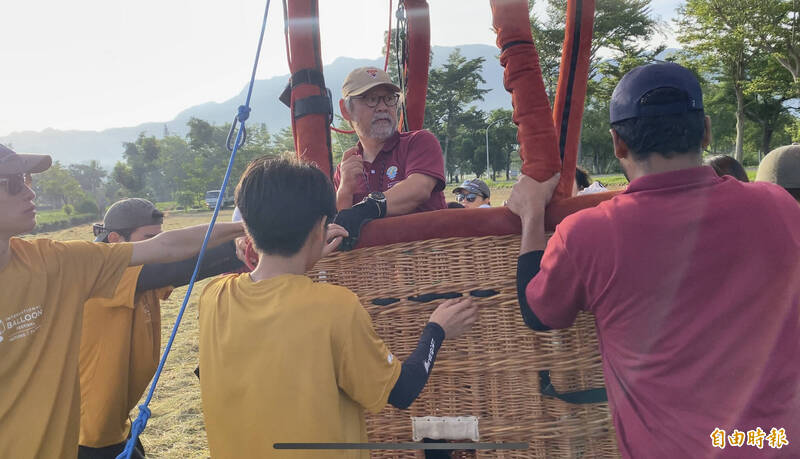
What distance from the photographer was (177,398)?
4707 mm

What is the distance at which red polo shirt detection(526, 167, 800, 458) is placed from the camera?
3.45ft

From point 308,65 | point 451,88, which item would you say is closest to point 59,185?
point 451,88

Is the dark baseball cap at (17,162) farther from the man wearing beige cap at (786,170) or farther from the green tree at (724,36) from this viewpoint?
the green tree at (724,36)

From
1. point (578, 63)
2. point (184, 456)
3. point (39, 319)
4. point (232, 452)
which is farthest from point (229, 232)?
point (184, 456)

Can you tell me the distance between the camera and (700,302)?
1.06 meters

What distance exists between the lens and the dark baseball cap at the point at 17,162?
1.50 m

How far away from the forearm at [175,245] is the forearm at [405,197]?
519 millimetres

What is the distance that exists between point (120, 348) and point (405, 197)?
127cm

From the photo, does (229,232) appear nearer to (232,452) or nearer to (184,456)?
(232,452)

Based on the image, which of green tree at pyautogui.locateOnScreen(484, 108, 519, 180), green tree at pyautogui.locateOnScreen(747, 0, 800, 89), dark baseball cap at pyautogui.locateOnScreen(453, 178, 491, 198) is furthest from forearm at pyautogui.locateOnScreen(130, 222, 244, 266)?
green tree at pyautogui.locateOnScreen(484, 108, 519, 180)

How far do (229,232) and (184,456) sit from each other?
2.57 meters

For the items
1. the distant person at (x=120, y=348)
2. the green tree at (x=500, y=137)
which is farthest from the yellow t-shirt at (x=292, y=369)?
the green tree at (x=500, y=137)

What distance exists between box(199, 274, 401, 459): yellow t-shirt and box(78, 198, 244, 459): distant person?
0.70 meters

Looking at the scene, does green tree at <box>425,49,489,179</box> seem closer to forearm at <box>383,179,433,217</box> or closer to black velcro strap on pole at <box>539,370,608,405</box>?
forearm at <box>383,179,433,217</box>
